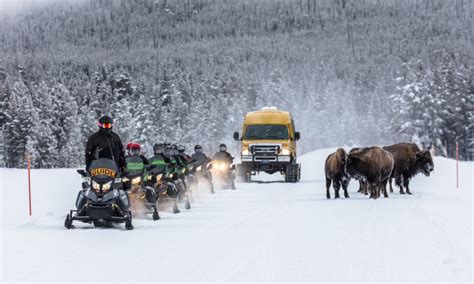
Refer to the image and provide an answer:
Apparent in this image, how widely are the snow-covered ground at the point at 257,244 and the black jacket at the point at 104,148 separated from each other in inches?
51.4

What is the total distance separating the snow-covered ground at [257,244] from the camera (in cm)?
872

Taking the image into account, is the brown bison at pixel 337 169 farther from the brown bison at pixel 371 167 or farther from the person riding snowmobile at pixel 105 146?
the person riding snowmobile at pixel 105 146

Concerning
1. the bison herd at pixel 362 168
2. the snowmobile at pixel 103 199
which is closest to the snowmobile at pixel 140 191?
the snowmobile at pixel 103 199

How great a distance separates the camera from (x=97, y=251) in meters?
10.6

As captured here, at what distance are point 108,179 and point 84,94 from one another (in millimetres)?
134416

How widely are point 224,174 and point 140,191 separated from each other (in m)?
11.7

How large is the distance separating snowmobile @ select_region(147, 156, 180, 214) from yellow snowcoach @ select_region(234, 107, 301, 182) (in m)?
13.2

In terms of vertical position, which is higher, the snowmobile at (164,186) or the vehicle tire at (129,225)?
the snowmobile at (164,186)

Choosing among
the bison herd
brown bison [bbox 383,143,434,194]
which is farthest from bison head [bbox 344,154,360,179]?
brown bison [bbox 383,143,434,194]

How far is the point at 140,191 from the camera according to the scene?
605 inches

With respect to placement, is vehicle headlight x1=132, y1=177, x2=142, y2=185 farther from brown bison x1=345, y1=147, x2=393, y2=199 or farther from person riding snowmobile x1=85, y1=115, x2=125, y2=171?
brown bison x1=345, y1=147, x2=393, y2=199

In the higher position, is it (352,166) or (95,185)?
(95,185)

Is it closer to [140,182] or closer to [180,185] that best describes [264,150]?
[180,185]

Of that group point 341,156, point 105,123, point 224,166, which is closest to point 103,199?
point 105,123
